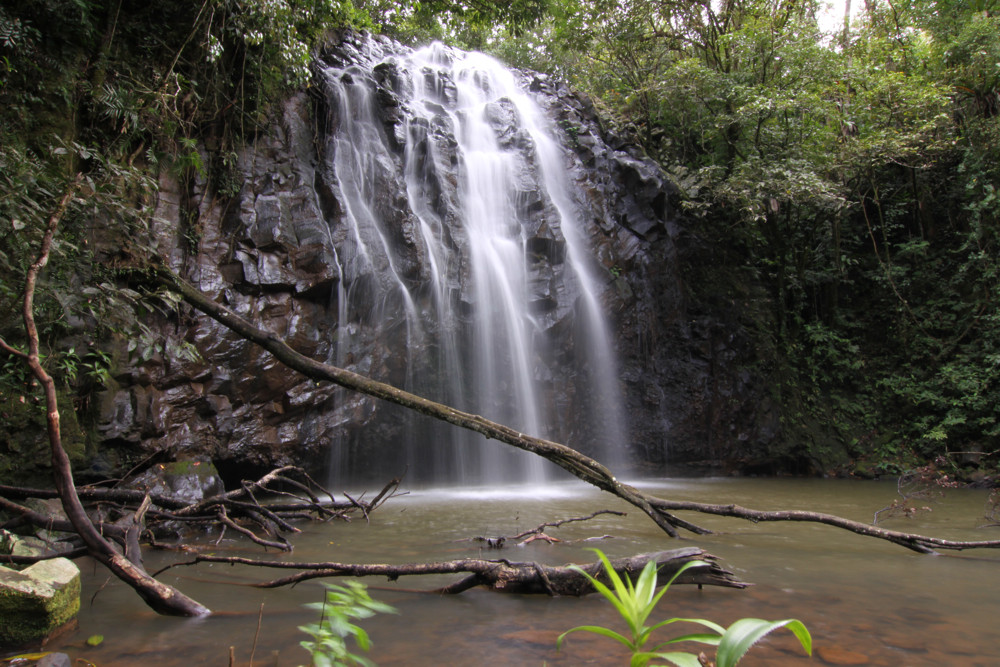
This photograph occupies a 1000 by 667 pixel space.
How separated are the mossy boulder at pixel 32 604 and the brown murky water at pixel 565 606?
13 centimetres

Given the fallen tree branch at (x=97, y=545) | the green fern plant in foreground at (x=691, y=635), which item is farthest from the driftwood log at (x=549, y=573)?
the green fern plant in foreground at (x=691, y=635)

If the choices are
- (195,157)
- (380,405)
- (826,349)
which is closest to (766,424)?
(826,349)

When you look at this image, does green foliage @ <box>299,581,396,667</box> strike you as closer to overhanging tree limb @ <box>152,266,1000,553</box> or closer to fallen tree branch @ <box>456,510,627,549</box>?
overhanging tree limb @ <box>152,266,1000,553</box>

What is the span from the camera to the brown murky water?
2441mm

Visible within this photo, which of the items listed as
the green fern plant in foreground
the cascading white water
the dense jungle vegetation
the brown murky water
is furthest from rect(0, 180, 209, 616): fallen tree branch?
the cascading white water

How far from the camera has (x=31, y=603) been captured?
8.00 ft

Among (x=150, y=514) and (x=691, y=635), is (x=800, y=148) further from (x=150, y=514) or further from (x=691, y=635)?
(x=691, y=635)

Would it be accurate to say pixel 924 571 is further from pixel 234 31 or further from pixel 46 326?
pixel 234 31

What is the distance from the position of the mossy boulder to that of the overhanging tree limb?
1.80 m

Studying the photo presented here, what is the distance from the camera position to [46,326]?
506 centimetres

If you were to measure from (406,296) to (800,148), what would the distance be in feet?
30.8

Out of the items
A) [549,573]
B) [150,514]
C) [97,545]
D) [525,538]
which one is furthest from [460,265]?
[97,545]

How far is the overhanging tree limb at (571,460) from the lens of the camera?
376 cm

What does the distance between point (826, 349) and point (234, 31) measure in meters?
12.6
